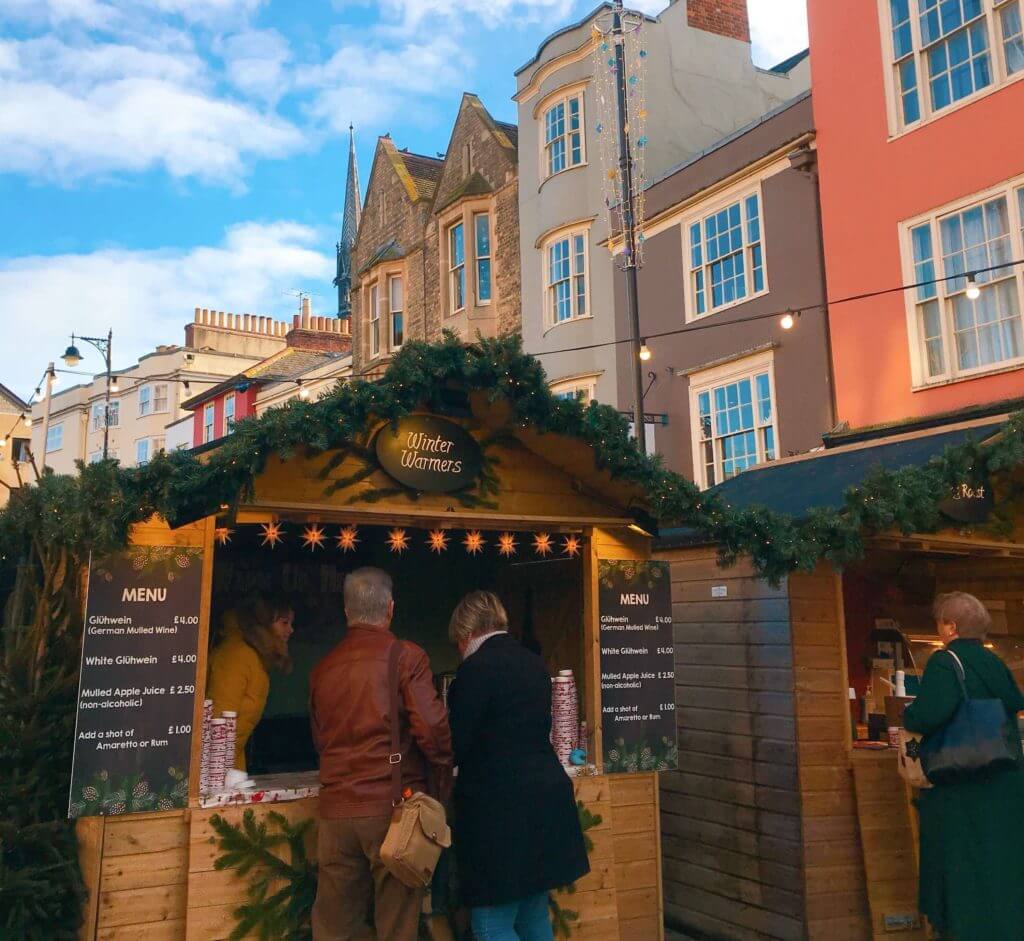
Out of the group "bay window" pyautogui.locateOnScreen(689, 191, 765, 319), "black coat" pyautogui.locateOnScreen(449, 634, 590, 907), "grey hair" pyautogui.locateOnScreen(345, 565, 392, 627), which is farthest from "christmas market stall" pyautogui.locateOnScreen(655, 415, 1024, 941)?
"bay window" pyautogui.locateOnScreen(689, 191, 765, 319)

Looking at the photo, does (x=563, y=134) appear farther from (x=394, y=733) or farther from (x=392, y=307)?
(x=394, y=733)

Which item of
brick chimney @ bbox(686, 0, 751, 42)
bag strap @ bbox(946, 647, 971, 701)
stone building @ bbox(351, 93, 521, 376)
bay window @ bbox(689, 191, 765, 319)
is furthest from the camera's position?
stone building @ bbox(351, 93, 521, 376)

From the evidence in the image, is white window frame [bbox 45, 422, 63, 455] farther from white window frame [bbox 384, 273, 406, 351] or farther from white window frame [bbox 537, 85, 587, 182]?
white window frame [bbox 537, 85, 587, 182]

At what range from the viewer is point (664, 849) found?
23.6 ft

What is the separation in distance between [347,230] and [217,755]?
6951cm

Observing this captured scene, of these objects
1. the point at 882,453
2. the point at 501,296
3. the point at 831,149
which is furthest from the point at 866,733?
the point at 501,296

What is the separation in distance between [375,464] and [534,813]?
2.08 m

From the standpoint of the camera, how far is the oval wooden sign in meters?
5.23

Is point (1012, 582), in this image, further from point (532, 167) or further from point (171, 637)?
point (532, 167)

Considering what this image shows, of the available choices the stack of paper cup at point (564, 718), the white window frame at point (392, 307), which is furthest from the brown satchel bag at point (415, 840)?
the white window frame at point (392, 307)

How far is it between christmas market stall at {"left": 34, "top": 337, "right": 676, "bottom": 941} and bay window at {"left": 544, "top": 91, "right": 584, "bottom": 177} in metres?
13.3

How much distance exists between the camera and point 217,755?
4.80m

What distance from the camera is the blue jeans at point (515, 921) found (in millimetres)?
4039

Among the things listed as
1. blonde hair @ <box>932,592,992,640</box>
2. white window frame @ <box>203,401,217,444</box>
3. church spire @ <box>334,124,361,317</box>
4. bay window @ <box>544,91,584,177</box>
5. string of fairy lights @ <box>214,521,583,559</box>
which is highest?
church spire @ <box>334,124,361,317</box>
